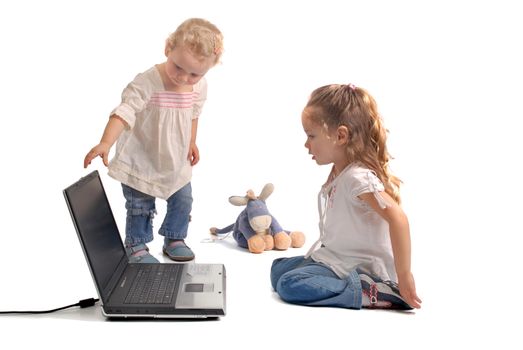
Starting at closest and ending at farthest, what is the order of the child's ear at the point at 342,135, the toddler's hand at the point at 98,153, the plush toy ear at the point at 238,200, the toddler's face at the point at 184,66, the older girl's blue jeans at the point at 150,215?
the child's ear at the point at 342,135, the toddler's hand at the point at 98,153, the toddler's face at the point at 184,66, the older girl's blue jeans at the point at 150,215, the plush toy ear at the point at 238,200

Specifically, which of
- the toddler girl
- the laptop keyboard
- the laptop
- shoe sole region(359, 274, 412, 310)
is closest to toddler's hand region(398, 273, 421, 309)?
shoe sole region(359, 274, 412, 310)

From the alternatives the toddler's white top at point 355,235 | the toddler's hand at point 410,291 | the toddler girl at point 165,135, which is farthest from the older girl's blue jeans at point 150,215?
the toddler's hand at point 410,291

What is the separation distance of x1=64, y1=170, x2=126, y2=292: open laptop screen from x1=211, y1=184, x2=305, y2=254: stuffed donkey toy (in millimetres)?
807

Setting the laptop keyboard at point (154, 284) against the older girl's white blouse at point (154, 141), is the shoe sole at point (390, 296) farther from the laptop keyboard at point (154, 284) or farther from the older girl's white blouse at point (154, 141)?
the older girl's white blouse at point (154, 141)

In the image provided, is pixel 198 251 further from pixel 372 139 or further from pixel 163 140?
pixel 372 139

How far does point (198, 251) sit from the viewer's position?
10.2 feet

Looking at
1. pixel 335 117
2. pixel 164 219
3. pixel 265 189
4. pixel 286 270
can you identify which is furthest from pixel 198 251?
pixel 335 117

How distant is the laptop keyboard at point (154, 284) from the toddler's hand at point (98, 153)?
428 mm

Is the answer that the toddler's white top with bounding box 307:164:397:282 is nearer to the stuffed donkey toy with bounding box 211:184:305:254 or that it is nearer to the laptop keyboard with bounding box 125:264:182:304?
the laptop keyboard with bounding box 125:264:182:304

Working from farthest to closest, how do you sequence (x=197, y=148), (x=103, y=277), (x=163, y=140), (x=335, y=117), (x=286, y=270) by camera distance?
(x=197, y=148) → (x=163, y=140) → (x=286, y=270) → (x=335, y=117) → (x=103, y=277)

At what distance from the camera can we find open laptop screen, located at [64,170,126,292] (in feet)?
6.52

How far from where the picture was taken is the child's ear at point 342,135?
89.6 inches

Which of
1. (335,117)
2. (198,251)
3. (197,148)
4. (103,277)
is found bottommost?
(198,251)

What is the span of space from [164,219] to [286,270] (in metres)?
0.85
